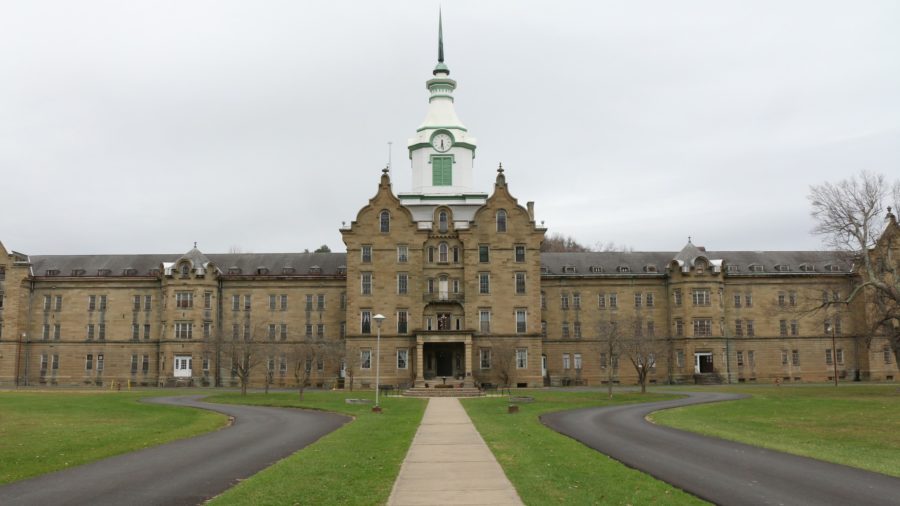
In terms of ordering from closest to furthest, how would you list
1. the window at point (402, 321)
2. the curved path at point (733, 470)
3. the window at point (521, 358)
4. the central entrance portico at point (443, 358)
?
the curved path at point (733, 470), the central entrance portico at point (443, 358), the window at point (521, 358), the window at point (402, 321)

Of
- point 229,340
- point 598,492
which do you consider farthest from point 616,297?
point 598,492

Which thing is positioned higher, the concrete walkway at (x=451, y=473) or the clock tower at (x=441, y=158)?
the clock tower at (x=441, y=158)

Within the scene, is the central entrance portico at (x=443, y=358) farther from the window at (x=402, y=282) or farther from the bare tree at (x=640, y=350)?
the bare tree at (x=640, y=350)

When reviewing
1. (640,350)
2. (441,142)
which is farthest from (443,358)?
(441,142)

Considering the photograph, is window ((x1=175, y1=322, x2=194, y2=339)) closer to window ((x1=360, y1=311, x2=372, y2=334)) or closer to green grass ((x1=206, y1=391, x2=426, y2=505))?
window ((x1=360, y1=311, x2=372, y2=334))

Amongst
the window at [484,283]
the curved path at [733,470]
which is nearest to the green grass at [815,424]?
the curved path at [733,470]

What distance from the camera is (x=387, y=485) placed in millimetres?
18484

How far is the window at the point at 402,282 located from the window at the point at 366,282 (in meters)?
2.95

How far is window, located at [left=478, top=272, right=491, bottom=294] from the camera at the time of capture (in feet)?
256

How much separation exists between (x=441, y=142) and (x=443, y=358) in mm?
26349

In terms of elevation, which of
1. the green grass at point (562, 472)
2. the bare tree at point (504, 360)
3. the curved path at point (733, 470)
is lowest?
the curved path at point (733, 470)

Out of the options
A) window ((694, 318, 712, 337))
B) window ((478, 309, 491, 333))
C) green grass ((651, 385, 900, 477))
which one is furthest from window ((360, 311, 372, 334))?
green grass ((651, 385, 900, 477))

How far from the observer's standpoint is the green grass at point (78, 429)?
23.6 m

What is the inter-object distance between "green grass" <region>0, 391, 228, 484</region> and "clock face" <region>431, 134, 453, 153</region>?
159ft
